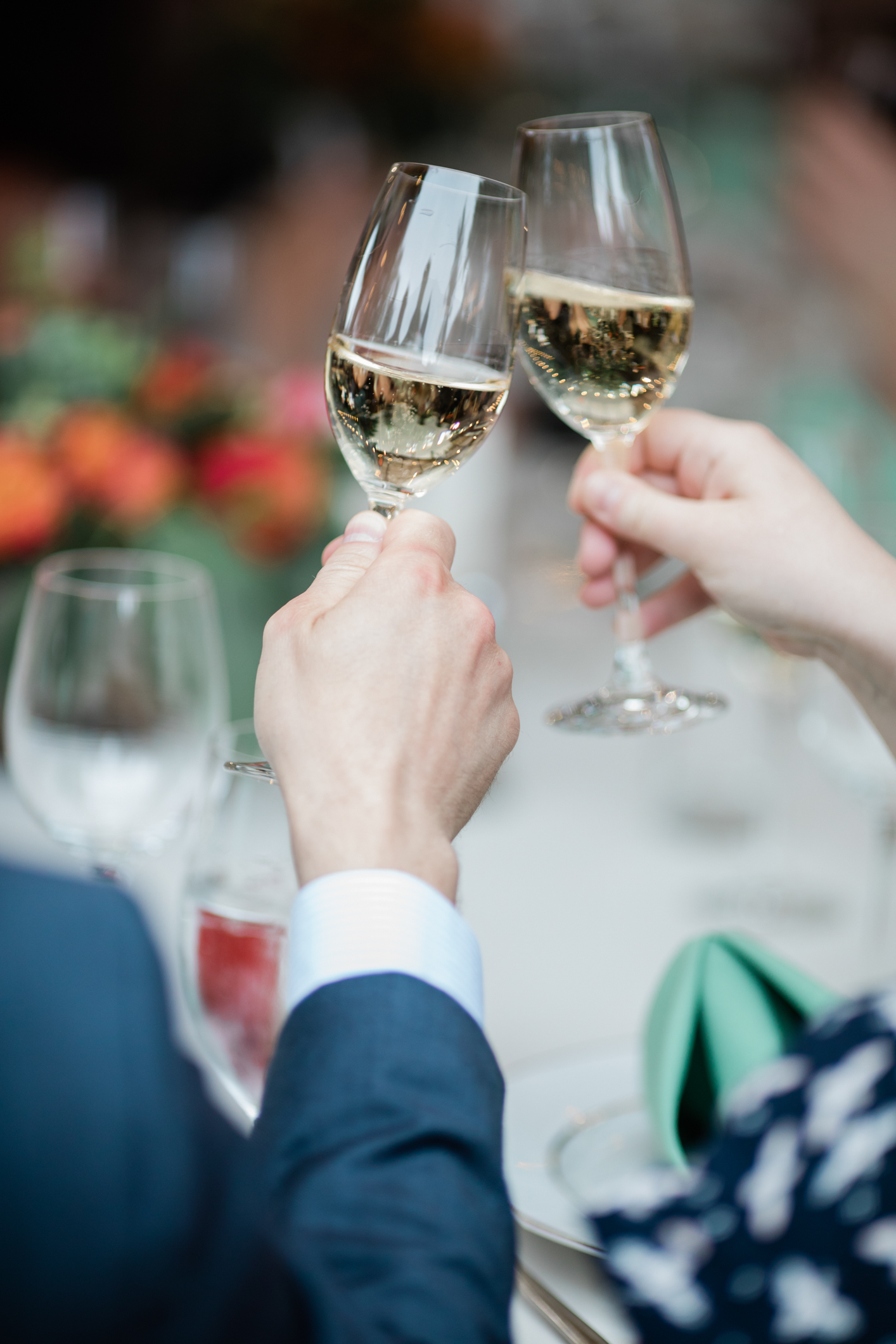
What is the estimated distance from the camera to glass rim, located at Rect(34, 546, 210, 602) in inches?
26.1

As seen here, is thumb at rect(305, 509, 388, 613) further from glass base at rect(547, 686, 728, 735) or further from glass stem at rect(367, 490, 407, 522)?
glass base at rect(547, 686, 728, 735)

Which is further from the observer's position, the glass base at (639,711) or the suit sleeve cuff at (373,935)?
the glass base at (639,711)

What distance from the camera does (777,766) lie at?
50.9 inches

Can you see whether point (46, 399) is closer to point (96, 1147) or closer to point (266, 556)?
point (266, 556)

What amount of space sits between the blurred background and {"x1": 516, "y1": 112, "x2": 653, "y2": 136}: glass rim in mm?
472

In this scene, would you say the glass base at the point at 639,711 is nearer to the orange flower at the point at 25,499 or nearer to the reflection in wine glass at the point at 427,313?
→ the reflection in wine glass at the point at 427,313

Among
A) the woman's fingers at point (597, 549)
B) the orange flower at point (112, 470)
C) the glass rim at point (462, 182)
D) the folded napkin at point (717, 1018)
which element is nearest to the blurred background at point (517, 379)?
the orange flower at point (112, 470)

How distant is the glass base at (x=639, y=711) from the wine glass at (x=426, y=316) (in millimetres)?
183

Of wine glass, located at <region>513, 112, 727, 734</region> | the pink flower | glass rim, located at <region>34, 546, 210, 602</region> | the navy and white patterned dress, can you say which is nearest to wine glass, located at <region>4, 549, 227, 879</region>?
glass rim, located at <region>34, 546, 210, 602</region>

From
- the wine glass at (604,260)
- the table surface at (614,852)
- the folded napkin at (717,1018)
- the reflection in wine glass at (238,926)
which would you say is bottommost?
the table surface at (614,852)

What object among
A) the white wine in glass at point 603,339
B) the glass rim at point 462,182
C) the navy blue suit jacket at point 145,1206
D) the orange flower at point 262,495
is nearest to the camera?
the navy blue suit jacket at point 145,1206

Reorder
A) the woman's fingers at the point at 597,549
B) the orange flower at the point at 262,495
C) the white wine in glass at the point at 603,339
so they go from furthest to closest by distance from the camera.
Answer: the orange flower at the point at 262,495 < the woman's fingers at the point at 597,549 < the white wine in glass at the point at 603,339

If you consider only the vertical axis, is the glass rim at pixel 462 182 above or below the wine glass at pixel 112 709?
above

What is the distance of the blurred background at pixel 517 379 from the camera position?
1.04m
